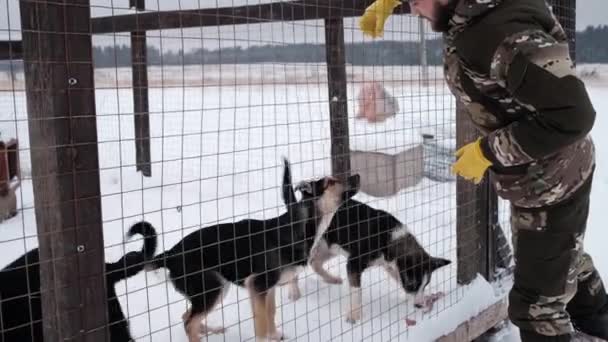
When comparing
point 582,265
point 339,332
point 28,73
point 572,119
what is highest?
point 28,73

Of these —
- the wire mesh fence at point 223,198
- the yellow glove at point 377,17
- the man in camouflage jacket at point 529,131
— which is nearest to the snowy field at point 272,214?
the wire mesh fence at point 223,198

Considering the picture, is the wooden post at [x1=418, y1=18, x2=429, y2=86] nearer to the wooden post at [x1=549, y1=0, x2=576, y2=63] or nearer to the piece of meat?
the wooden post at [x1=549, y1=0, x2=576, y2=63]

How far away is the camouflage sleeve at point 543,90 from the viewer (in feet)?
6.89

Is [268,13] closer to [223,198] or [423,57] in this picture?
[223,198]

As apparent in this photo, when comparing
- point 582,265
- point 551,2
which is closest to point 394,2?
point 582,265

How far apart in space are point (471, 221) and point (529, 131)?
2.21m

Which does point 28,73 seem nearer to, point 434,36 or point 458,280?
Answer: point 434,36

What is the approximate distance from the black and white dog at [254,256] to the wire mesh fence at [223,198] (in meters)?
0.01

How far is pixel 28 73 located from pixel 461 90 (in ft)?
5.44

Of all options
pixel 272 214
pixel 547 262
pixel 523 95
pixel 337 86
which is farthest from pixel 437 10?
pixel 272 214

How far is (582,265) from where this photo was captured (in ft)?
9.61

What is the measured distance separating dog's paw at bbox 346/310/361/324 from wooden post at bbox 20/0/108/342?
74.1 inches

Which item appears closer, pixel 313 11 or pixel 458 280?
pixel 313 11

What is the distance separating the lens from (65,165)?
6.89ft
